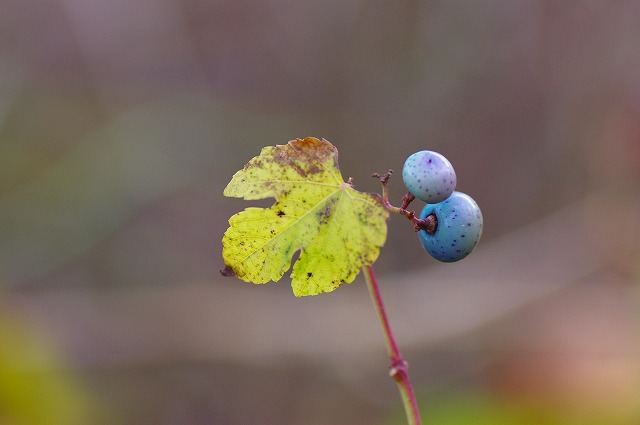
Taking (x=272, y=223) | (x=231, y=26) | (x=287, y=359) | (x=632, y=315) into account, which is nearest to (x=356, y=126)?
(x=231, y=26)

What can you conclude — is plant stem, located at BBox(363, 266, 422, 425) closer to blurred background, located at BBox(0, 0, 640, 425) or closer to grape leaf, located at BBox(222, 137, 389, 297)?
grape leaf, located at BBox(222, 137, 389, 297)

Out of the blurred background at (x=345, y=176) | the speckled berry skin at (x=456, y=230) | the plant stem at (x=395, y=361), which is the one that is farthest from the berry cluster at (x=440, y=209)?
the blurred background at (x=345, y=176)

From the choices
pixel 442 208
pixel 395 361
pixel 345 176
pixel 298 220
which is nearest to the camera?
pixel 395 361

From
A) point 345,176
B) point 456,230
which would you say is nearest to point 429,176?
point 456,230

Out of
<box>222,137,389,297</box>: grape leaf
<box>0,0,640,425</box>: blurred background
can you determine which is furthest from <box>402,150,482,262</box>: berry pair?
<box>0,0,640,425</box>: blurred background

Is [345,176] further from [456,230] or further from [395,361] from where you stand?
[395,361]
